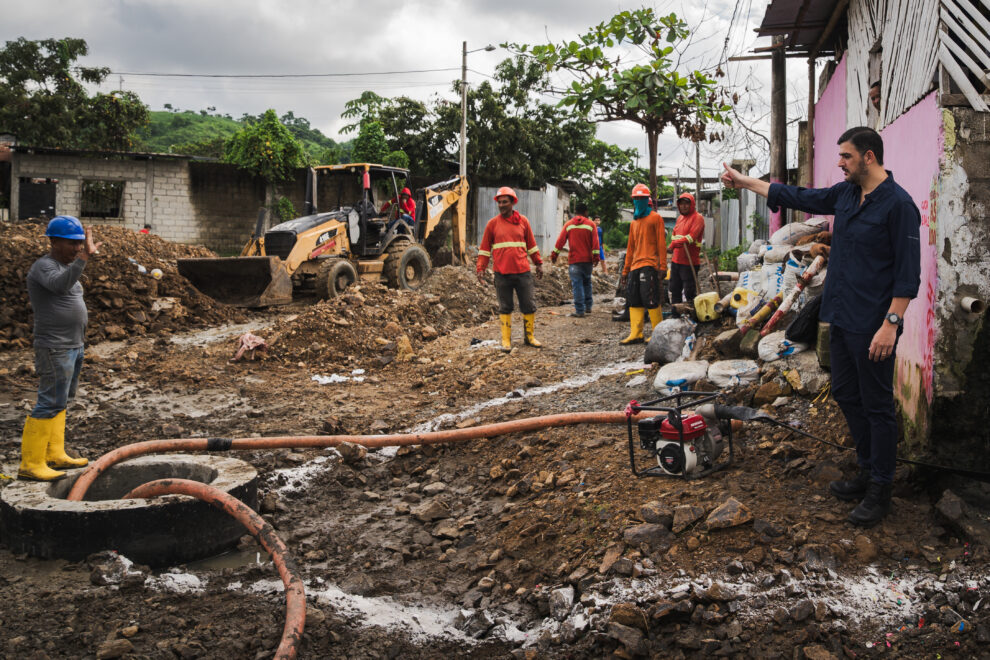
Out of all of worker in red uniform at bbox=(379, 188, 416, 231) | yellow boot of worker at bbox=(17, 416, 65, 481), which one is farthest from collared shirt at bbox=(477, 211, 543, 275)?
worker in red uniform at bbox=(379, 188, 416, 231)

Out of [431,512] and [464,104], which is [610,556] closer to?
[431,512]

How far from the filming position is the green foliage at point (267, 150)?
66.8 feet

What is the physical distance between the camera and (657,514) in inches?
143

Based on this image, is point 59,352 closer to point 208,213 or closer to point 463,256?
point 463,256

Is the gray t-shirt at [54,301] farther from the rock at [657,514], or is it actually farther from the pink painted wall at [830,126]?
the pink painted wall at [830,126]

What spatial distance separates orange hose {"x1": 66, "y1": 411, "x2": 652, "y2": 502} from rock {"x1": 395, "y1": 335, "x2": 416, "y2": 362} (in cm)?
374

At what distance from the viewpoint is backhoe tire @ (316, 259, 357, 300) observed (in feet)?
40.5

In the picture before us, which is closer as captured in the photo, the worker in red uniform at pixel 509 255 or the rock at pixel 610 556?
the rock at pixel 610 556

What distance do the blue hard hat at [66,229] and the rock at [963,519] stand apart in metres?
4.99

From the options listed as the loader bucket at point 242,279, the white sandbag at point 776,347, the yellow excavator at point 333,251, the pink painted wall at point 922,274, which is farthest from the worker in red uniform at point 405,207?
the pink painted wall at point 922,274

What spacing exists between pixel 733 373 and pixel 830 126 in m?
4.19

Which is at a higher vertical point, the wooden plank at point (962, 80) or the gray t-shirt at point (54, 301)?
the wooden plank at point (962, 80)

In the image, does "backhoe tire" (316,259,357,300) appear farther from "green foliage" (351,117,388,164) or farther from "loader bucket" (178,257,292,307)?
"green foliage" (351,117,388,164)

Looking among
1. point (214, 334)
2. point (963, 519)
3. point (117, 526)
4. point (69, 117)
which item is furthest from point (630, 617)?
point (69, 117)
